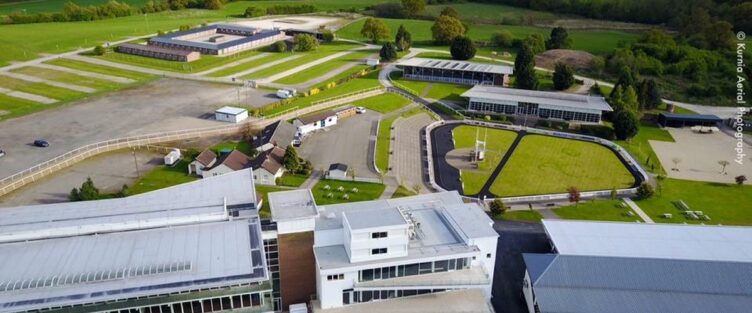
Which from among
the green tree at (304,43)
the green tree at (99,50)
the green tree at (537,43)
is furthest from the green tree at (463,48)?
the green tree at (99,50)

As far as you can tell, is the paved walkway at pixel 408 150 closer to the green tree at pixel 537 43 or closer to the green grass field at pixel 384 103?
the green grass field at pixel 384 103

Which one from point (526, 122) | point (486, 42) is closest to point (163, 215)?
point (526, 122)

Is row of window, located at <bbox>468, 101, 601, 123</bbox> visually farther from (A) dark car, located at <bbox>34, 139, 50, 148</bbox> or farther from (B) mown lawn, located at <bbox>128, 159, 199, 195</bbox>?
(A) dark car, located at <bbox>34, 139, 50, 148</bbox>

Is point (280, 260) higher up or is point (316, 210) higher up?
point (316, 210)

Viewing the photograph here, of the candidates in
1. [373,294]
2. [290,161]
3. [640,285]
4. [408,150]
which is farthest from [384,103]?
[640,285]

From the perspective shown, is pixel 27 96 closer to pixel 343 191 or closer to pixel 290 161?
pixel 290 161

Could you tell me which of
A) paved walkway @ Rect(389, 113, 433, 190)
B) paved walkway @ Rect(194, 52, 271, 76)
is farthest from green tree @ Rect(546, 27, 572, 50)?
paved walkway @ Rect(194, 52, 271, 76)

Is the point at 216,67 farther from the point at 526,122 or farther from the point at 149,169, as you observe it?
the point at 526,122
